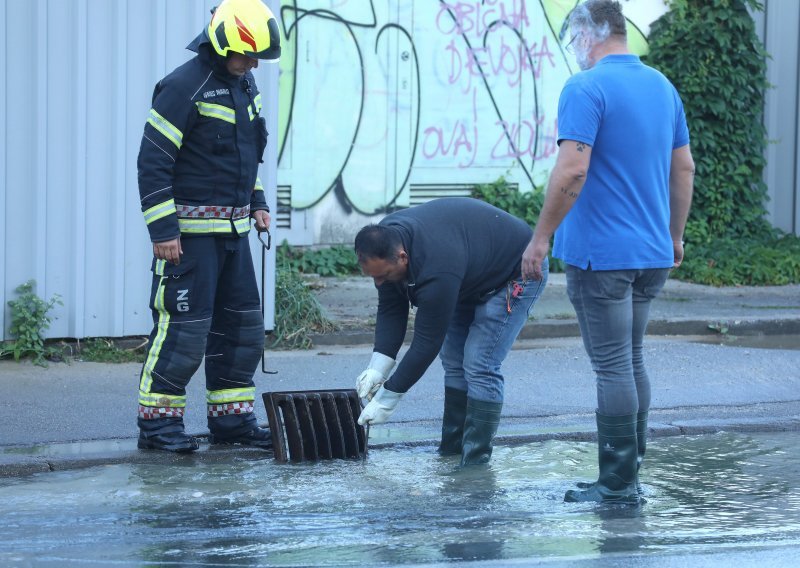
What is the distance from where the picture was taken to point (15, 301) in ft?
24.3

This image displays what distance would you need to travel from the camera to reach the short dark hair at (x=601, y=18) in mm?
4914

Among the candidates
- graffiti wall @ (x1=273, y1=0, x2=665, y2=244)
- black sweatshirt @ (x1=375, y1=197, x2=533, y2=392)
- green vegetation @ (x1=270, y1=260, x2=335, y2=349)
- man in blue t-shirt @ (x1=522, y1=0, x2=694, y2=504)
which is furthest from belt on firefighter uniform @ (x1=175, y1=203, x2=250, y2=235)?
graffiti wall @ (x1=273, y1=0, x2=665, y2=244)

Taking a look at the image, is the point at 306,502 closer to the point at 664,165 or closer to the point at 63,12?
the point at 664,165

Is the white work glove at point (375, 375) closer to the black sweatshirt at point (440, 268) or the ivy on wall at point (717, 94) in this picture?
the black sweatshirt at point (440, 268)

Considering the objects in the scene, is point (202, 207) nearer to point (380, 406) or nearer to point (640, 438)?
point (380, 406)

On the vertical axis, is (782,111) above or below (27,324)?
above

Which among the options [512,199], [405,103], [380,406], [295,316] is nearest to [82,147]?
[295,316]

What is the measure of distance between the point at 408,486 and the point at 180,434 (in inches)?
44.7

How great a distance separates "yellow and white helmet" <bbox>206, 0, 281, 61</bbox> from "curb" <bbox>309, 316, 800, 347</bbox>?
3301mm

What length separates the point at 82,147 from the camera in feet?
24.6

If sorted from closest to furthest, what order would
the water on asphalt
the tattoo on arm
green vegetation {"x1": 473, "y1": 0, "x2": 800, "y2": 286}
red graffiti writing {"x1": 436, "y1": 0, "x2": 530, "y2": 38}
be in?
the water on asphalt, the tattoo on arm, red graffiti writing {"x1": 436, "y1": 0, "x2": 530, "y2": 38}, green vegetation {"x1": 473, "y1": 0, "x2": 800, "y2": 286}

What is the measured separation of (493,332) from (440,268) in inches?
22.4

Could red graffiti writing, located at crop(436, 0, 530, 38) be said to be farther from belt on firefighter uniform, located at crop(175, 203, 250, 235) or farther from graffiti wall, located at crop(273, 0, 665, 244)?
belt on firefighter uniform, located at crop(175, 203, 250, 235)

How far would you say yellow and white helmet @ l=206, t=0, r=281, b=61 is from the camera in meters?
5.50
